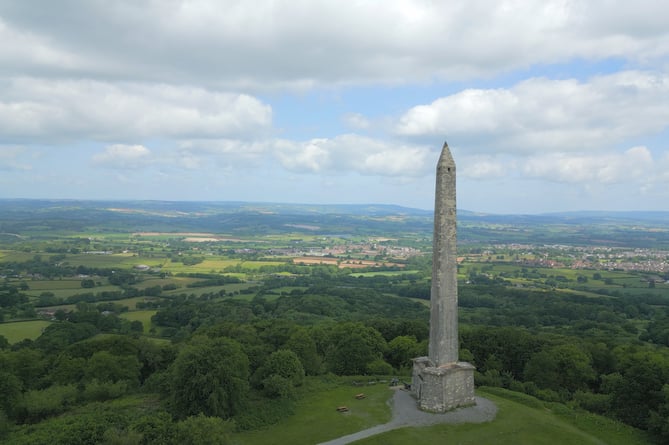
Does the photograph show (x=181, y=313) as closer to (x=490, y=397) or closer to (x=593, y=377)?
(x=490, y=397)

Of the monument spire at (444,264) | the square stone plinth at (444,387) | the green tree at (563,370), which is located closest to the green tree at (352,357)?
the square stone plinth at (444,387)

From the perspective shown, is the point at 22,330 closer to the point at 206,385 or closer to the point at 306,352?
the point at 306,352

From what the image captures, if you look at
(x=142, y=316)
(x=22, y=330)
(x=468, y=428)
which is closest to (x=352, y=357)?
(x=468, y=428)

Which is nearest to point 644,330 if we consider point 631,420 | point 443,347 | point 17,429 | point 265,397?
point 631,420

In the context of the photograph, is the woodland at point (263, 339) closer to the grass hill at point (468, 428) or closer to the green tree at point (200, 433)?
the green tree at point (200, 433)

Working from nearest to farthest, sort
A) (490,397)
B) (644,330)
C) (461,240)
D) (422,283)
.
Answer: (490,397) → (644,330) → (422,283) → (461,240)

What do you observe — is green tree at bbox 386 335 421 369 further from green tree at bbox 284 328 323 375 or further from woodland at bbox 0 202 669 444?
green tree at bbox 284 328 323 375
